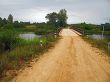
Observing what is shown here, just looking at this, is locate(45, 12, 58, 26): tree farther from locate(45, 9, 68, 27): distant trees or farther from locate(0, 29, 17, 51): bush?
locate(0, 29, 17, 51): bush

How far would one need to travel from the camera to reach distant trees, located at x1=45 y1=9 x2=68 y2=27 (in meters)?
127

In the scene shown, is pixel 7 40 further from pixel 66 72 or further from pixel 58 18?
pixel 58 18

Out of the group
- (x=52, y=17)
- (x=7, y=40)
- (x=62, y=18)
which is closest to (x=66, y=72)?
(x=7, y=40)

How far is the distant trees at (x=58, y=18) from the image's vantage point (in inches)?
4990

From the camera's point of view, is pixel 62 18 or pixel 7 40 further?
pixel 62 18

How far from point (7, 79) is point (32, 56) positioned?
675cm

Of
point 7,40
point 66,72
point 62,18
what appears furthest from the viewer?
point 62,18

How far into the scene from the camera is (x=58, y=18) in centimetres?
13075

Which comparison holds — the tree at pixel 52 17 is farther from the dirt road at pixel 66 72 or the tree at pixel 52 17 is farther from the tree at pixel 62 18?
the dirt road at pixel 66 72

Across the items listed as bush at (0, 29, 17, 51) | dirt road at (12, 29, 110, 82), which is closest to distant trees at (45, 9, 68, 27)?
bush at (0, 29, 17, 51)

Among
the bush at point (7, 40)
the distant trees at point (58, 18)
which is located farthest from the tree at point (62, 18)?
the bush at point (7, 40)

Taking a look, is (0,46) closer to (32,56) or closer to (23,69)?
(32,56)

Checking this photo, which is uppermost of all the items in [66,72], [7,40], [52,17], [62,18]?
[52,17]

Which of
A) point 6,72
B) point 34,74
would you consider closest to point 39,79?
point 34,74
